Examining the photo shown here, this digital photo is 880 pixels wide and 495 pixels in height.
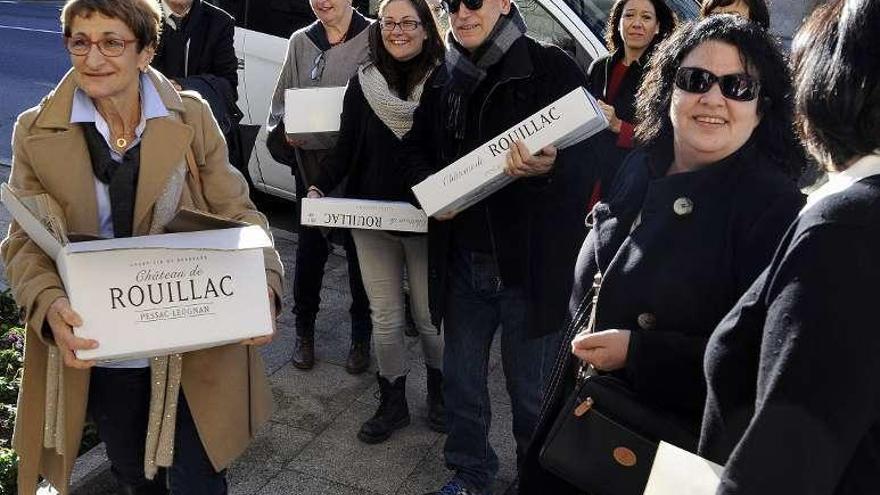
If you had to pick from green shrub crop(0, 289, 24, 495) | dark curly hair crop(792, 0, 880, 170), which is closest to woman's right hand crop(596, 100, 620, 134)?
dark curly hair crop(792, 0, 880, 170)

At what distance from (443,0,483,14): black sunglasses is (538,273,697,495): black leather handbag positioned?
1.09 metres

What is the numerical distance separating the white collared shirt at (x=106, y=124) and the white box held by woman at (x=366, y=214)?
3.02ft

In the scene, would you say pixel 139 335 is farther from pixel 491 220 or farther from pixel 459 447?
pixel 459 447

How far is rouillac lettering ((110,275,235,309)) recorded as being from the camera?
1940 millimetres

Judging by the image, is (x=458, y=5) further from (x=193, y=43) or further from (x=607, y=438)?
(x=193, y=43)

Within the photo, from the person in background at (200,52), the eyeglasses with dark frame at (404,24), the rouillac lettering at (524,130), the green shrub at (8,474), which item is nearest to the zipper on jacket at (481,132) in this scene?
the rouillac lettering at (524,130)

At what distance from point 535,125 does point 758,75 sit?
0.77m

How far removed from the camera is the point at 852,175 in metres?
1.20

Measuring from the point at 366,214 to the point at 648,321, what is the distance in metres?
1.42

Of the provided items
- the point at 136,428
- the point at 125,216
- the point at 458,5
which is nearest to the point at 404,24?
the point at 458,5

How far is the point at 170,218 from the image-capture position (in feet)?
7.25

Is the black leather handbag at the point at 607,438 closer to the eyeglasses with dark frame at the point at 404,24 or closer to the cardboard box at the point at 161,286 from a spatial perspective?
the cardboard box at the point at 161,286

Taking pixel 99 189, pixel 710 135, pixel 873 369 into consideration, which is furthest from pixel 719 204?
pixel 99 189

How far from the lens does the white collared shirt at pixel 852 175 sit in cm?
118
